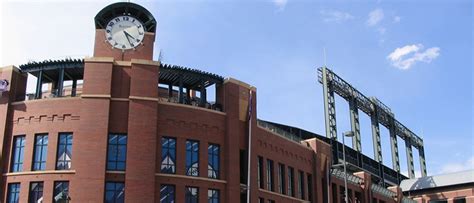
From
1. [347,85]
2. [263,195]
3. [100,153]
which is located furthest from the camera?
[347,85]

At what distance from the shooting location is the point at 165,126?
4712cm

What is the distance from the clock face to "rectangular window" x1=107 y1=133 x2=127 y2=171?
789cm

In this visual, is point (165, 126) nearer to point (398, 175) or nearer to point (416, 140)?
point (398, 175)

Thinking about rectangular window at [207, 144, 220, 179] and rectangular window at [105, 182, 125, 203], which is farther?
rectangular window at [207, 144, 220, 179]

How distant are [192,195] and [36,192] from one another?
11073mm

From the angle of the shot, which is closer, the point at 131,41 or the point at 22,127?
the point at 22,127

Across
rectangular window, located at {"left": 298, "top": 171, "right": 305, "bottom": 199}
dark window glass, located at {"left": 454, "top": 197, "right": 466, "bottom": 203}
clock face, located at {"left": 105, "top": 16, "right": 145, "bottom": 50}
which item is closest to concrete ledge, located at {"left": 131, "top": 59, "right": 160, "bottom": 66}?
clock face, located at {"left": 105, "top": 16, "right": 145, "bottom": 50}

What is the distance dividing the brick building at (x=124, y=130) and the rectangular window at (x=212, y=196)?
0.08 m

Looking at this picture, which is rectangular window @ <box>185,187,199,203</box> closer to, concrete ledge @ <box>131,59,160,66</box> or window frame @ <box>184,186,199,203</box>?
window frame @ <box>184,186,199,203</box>

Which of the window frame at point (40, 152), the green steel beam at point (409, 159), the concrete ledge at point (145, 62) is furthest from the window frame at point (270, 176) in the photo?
the green steel beam at point (409, 159)

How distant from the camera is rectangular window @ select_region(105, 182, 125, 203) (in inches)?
1735

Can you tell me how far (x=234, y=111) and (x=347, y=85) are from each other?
1632 inches

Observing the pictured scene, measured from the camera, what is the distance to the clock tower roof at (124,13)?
4956 cm

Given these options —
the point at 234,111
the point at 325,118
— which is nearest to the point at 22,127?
the point at 234,111
